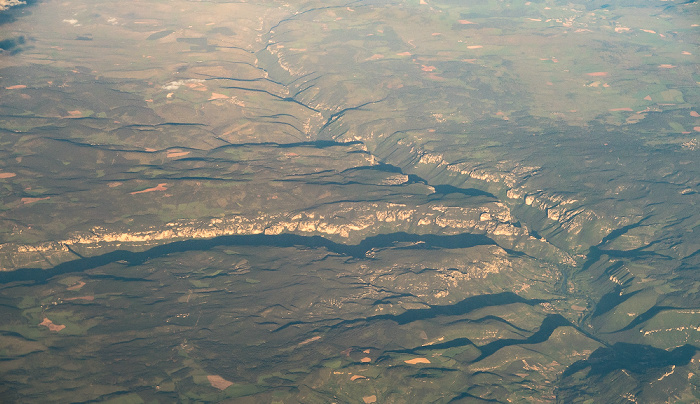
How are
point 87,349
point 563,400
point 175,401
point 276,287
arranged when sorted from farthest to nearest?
point 276,287 → point 563,400 → point 87,349 → point 175,401

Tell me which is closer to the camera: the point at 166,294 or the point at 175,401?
the point at 175,401

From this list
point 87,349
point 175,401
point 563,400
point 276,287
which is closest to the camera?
point 175,401

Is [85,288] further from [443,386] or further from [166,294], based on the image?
[443,386]

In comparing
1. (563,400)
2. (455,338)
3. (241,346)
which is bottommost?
(563,400)

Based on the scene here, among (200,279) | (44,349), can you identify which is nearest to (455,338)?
(200,279)

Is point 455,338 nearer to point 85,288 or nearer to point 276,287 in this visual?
point 276,287

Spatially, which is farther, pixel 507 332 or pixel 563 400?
pixel 507 332

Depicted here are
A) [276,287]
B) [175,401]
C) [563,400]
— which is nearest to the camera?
[175,401]

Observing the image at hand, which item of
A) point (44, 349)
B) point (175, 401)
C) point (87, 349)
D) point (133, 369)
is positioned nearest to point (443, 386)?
point (175, 401)

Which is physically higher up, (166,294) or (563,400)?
(166,294)
